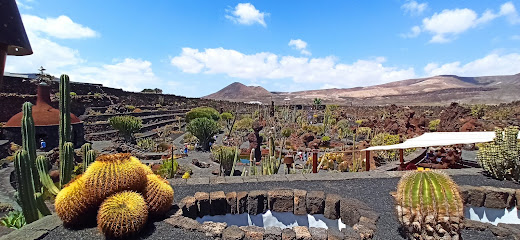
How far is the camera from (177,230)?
3590 millimetres

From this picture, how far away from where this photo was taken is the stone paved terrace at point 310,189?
3.48 meters

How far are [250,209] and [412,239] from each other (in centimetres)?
227

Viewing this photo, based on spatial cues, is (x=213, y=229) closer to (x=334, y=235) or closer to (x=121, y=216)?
(x=121, y=216)

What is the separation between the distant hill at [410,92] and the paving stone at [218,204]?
62475mm

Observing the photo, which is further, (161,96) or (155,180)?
(161,96)

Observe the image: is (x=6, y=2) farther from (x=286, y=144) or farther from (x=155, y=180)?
(x=286, y=144)

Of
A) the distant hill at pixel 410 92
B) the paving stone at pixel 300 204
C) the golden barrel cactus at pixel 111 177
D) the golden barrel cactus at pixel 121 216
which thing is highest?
the distant hill at pixel 410 92

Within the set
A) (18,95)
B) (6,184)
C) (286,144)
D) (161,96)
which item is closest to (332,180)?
(6,184)

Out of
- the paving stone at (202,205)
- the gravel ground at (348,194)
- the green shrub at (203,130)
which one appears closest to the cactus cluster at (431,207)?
the gravel ground at (348,194)

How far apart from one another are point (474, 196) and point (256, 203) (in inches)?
134

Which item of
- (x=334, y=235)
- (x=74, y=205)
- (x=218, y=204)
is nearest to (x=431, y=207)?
(x=334, y=235)

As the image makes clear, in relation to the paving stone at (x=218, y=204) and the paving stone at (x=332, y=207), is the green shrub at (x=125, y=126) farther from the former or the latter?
the paving stone at (x=332, y=207)

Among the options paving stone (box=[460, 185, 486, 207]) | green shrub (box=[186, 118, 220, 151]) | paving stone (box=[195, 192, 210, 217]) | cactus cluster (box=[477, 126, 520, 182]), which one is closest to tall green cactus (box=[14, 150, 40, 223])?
paving stone (box=[195, 192, 210, 217])

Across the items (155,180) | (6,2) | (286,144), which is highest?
(6,2)
